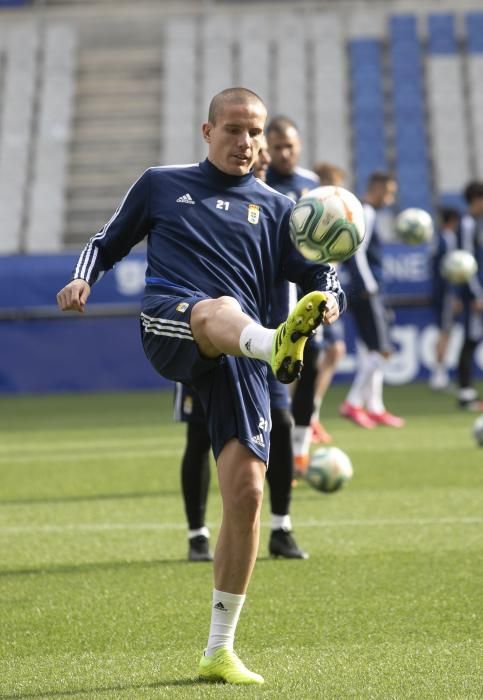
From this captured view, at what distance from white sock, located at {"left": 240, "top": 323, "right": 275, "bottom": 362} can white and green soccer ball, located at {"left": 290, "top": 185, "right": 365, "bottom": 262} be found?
0.57 meters

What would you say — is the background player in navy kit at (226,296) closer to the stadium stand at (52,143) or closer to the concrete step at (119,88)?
the stadium stand at (52,143)

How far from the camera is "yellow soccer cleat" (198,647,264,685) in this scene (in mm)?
4297

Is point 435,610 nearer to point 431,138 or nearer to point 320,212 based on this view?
point 320,212

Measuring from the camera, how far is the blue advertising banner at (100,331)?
738 inches

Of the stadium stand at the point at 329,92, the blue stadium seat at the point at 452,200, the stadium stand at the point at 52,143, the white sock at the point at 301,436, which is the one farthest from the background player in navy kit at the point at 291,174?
the stadium stand at the point at 329,92

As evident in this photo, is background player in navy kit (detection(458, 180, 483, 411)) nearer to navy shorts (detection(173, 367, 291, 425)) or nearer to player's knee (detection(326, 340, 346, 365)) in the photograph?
player's knee (detection(326, 340, 346, 365))

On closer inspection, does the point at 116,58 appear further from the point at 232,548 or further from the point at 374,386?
the point at 232,548

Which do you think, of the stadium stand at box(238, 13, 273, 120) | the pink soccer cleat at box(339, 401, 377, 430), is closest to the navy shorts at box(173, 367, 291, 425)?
Result: the pink soccer cleat at box(339, 401, 377, 430)

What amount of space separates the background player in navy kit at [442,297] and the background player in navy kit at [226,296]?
12.9 m

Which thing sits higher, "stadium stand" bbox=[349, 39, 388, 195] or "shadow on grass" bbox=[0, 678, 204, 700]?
"stadium stand" bbox=[349, 39, 388, 195]

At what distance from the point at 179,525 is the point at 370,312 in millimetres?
5632

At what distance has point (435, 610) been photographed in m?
5.38

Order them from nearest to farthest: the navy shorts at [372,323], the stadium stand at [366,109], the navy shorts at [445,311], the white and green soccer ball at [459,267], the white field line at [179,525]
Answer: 1. the white field line at [179,525]
2. the navy shorts at [372,323]
3. the white and green soccer ball at [459,267]
4. the navy shorts at [445,311]
5. the stadium stand at [366,109]

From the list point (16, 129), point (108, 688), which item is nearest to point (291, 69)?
point (16, 129)
